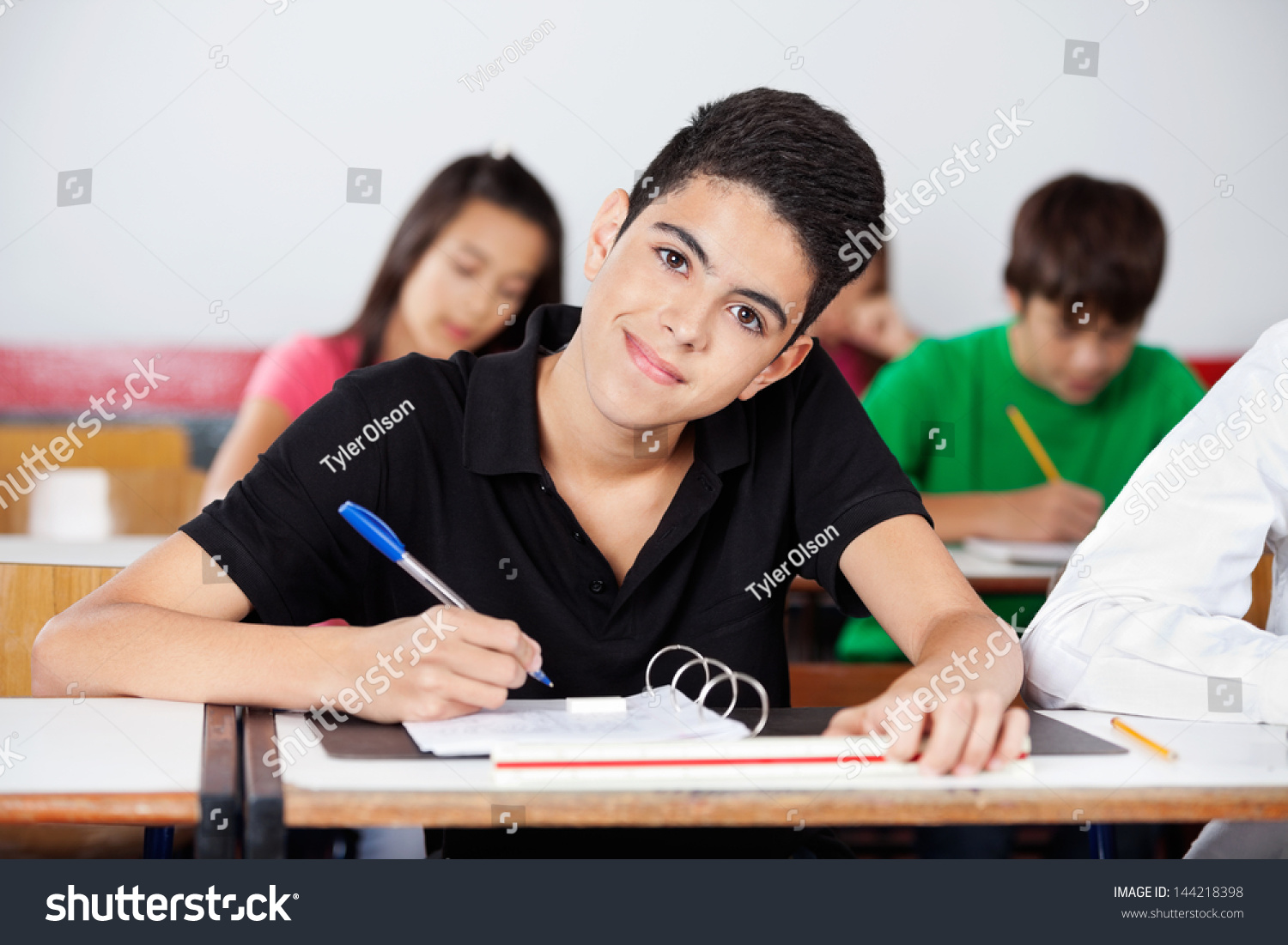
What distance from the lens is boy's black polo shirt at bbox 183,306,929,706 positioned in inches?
46.9

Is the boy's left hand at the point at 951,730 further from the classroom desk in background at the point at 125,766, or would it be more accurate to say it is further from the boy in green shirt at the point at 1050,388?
the boy in green shirt at the point at 1050,388

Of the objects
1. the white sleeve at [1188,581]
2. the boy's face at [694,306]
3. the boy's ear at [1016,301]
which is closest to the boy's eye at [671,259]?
the boy's face at [694,306]

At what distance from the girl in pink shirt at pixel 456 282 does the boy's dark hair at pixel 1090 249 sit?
110cm

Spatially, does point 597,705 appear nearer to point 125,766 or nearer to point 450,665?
point 450,665

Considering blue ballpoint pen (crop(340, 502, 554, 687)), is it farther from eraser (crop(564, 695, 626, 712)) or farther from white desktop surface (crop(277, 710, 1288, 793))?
white desktop surface (crop(277, 710, 1288, 793))

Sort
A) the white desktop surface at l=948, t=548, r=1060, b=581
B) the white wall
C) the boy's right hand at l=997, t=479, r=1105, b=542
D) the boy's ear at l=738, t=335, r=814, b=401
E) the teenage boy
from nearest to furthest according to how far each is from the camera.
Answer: the teenage boy < the boy's ear at l=738, t=335, r=814, b=401 < the white desktop surface at l=948, t=548, r=1060, b=581 < the boy's right hand at l=997, t=479, r=1105, b=542 < the white wall

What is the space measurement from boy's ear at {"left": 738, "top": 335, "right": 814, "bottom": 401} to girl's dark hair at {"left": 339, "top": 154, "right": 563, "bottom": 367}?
5.40 ft

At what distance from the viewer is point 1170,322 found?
408 cm

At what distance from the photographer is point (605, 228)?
133 cm

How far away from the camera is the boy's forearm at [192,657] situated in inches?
39.1

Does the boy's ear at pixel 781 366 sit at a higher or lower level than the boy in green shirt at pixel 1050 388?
lower

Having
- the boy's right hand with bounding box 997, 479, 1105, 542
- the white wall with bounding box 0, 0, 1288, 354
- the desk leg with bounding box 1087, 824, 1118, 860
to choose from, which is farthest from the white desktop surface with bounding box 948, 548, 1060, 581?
the white wall with bounding box 0, 0, 1288, 354
